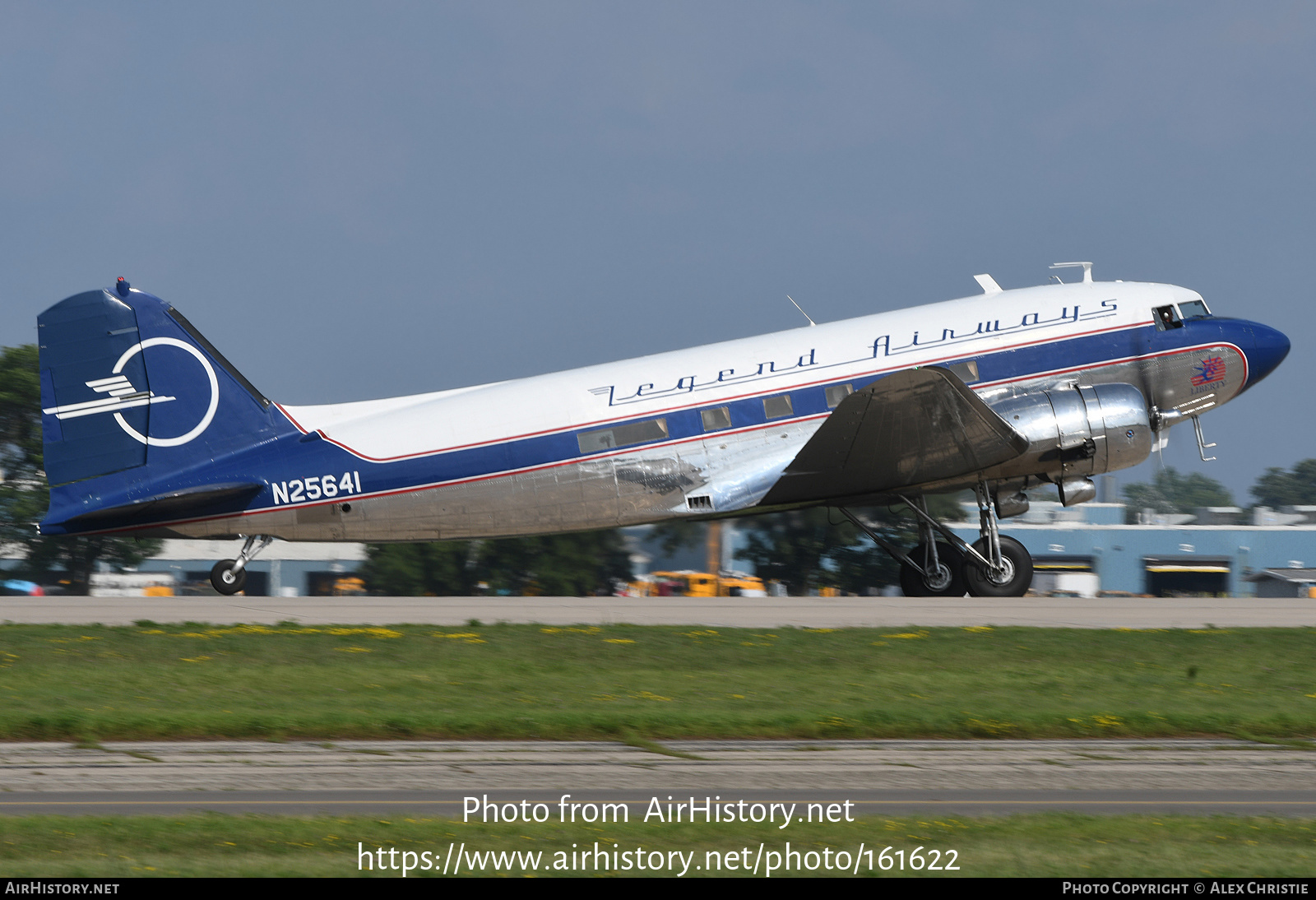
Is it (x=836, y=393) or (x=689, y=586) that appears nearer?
(x=836, y=393)

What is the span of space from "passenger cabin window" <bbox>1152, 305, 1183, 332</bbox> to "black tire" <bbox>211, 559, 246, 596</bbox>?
1762 centimetres

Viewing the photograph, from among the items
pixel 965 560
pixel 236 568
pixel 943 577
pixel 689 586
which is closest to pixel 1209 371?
pixel 965 560

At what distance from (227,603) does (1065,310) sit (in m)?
15.9

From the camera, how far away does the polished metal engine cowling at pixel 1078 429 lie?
72.5ft

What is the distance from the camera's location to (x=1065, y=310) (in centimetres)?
2323

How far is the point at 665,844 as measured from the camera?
8484 millimetres

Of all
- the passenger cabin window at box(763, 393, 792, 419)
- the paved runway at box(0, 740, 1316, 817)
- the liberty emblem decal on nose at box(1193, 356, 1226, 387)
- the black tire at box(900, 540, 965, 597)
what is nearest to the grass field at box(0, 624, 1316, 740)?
the paved runway at box(0, 740, 1316, 817)

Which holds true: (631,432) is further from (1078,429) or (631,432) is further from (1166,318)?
(1166,318)

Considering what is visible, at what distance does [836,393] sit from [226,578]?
11.7 metres

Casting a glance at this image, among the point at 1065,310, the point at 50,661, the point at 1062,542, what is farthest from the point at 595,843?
the point at 1062,542

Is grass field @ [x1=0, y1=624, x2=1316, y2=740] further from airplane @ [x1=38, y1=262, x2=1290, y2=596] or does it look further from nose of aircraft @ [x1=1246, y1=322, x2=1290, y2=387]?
nose of aircraft @ [x1=1246, y1=322, x2=1290, y2=387]

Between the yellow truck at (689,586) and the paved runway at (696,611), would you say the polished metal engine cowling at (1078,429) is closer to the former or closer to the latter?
the paved runway at (696,611)

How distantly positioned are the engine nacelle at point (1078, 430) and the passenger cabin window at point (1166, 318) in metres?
1.75

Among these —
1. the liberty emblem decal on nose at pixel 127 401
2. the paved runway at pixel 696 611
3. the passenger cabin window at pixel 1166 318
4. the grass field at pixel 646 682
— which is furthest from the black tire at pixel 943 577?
the liberty emblem decal on nose at pixel 127 401
